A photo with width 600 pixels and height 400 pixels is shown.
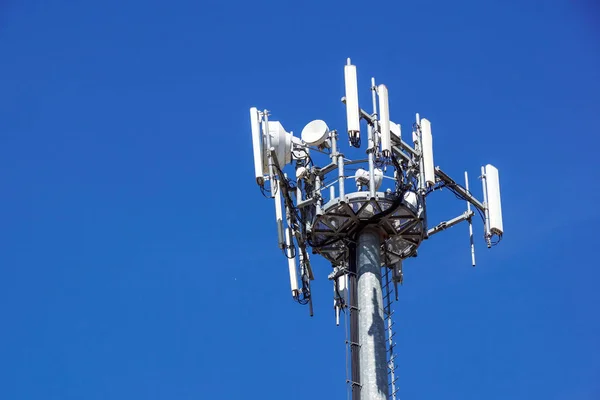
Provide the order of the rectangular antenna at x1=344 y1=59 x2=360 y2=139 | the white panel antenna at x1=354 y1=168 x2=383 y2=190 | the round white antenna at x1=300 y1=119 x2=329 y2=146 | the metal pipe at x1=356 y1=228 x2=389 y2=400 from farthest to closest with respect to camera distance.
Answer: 1. the white panel antenna at x1=354 y1=168 x2=383 y2=190
2. the round white antenna at x1=300 y1=119 x2=329 y2=146
3. the rectangular antenna at x1=344 y1=59 x2=360 y2=139
4. the metal pipe at x1=356 y1=228 x2=389 y2=400

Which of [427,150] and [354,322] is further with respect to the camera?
[427,150]

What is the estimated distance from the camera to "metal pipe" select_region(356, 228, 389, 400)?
146 feet

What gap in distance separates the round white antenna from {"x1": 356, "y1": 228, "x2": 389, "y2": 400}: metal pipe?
3.43m

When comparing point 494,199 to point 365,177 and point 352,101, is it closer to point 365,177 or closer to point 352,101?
point 365,177

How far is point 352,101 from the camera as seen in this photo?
4650 cm

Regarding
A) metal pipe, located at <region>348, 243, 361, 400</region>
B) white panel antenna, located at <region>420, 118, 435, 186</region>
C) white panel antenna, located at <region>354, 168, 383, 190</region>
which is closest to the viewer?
metal pipe, located at <region>348, 243, 361, 400</region>

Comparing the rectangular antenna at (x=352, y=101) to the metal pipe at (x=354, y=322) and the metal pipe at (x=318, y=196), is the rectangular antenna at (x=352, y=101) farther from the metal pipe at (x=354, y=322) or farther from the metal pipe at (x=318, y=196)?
the metal pipe at (x=354, y=322)

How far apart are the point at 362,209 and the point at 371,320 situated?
3.60 meters

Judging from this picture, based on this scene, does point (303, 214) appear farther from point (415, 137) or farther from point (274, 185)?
point (415, 137)

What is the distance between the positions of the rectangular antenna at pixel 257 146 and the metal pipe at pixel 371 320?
149 inches

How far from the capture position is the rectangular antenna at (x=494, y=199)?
49.4m

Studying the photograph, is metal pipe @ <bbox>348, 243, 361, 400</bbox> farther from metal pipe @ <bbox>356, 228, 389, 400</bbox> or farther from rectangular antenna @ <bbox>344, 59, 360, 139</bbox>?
rectangular antenna @ <bbox>344, 59, 360, 139</bbox>

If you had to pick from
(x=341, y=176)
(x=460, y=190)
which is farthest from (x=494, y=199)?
(x=341, y=176)

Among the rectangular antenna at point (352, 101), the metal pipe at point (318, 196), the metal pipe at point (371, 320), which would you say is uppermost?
the rectangular antenna at point (352, 101)
